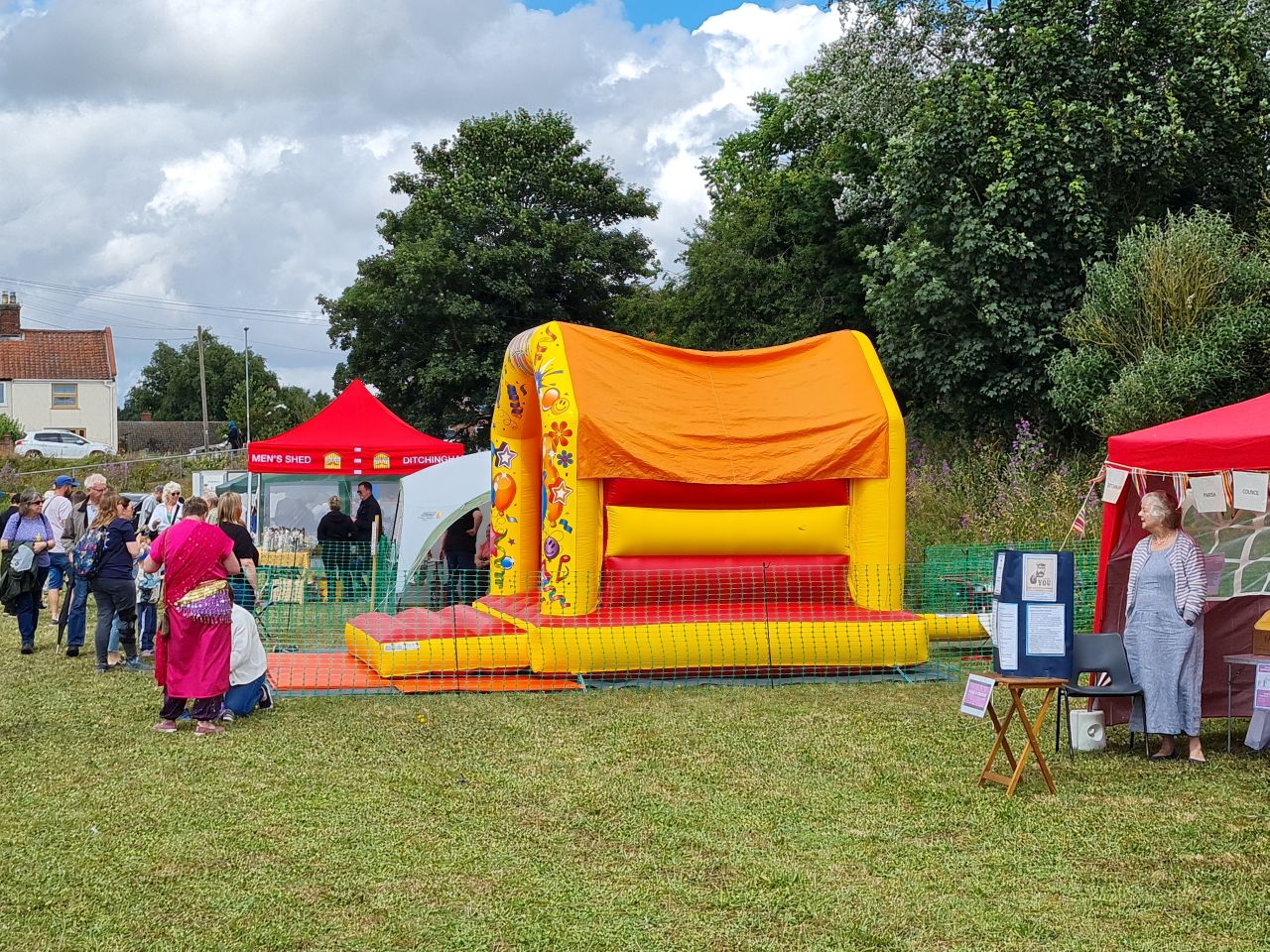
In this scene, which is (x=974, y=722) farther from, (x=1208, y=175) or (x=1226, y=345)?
(x=1208, y=175)

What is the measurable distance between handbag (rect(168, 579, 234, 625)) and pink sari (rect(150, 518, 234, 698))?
3 centimetres

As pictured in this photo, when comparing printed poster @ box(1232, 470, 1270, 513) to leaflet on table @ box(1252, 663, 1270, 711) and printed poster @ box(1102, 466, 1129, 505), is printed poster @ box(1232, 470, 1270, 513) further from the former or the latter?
leaflet on table @ box(1252, 663, 1270, 711)

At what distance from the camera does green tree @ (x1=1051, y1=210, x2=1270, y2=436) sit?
50.8ft

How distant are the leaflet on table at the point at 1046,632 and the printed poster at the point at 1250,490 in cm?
161

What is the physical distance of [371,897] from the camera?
5.06m

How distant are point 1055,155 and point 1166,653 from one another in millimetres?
12107

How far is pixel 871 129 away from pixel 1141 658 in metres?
17.2

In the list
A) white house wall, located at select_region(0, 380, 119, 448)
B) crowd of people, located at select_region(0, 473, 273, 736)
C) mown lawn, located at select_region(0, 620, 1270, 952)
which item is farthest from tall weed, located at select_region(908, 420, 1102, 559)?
white house wall, located at select_region(0, 380, 119, 448)

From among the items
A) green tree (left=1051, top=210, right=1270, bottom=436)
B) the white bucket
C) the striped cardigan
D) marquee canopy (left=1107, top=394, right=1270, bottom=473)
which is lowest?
the white bucket

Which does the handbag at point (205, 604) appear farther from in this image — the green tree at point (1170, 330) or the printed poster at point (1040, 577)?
the green tree at point (1170, 330)

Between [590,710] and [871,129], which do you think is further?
[871,129]

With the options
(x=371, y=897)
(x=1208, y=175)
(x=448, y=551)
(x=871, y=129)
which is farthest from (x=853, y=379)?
(x=871, y=129)

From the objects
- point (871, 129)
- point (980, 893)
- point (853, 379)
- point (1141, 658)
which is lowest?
point (980, 893)

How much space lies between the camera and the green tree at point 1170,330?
50.8ft
